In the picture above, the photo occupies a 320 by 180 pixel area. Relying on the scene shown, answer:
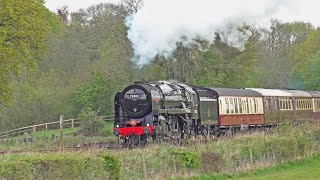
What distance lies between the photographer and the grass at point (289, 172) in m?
20.5

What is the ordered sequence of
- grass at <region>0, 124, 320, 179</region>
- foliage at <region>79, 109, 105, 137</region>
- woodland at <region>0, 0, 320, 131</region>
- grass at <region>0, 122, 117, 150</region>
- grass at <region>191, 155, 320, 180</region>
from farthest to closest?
foliage at <region>79, 109, 105, 137</region>
woodland at <region>0, 0, 320, 131</region>
grass at <region>0, 122, 117, 150</region>
grass at <region>191, 155, 320, 180</region>
grass at <region>0, 124, 320, 179</region>

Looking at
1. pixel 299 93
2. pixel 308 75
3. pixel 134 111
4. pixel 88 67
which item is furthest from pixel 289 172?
pixel 308 75

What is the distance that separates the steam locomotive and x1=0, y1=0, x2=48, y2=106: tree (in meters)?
13.2

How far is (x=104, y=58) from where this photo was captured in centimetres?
5478

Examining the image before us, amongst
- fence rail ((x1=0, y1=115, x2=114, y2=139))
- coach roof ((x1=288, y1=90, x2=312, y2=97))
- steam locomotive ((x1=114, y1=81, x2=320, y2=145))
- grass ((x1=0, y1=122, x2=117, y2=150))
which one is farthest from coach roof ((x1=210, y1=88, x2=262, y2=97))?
fence rail ((x1=0, y1=115, x2=114, y2=139))

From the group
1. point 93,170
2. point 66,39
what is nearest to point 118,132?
point 93,170

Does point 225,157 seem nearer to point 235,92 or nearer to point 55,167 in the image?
point 55,167

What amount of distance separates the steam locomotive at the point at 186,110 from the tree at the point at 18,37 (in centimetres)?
1322

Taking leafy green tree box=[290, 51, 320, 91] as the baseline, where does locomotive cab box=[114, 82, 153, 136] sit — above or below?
below

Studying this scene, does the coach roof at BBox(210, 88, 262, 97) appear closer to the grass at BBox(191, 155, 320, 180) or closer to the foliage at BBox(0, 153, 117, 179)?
the grass at BBox(191, 155, 320, 180)

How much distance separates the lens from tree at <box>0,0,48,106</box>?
1619 inches

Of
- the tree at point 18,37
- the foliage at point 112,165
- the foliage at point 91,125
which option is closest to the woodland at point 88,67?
the tree at point 18,37

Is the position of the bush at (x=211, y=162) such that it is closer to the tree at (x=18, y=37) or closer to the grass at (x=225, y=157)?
the grass at (x=225, y=157)

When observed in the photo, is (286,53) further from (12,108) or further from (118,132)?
(118,132)
